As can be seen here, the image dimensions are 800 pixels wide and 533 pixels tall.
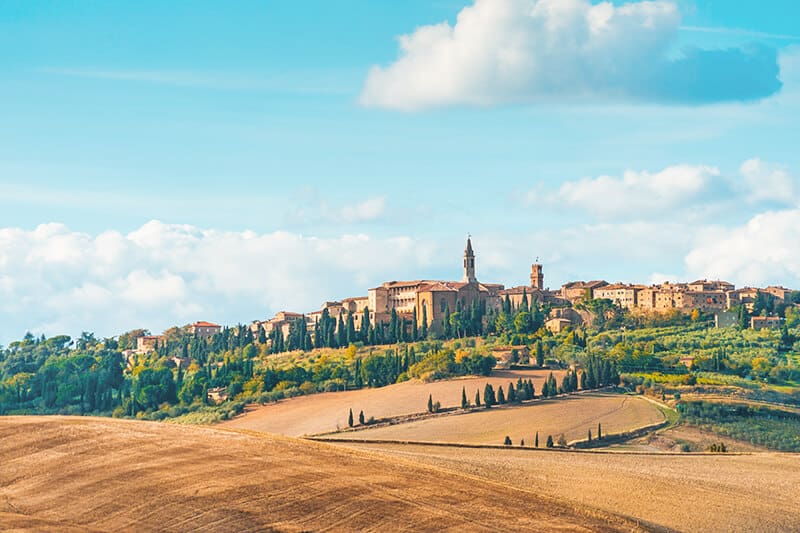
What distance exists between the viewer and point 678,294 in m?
192

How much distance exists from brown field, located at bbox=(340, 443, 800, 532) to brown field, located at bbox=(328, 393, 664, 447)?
36.8 meters

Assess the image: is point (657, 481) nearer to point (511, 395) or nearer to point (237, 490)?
point (237, 490)

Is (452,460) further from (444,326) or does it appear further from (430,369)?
(444,326)

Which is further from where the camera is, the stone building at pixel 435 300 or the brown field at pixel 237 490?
the stone building at pixel 435 300

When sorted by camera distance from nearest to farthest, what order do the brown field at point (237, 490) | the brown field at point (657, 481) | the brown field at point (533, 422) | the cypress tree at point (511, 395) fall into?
the brown field at point (237, 490) → the brown field at point (657, 481) → the brown field at point (533, 422) → the cypress tree at point (511, 395)

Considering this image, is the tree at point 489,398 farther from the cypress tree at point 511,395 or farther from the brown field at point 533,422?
the cypress tree at point 511,395

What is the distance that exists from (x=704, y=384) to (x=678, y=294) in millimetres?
61517

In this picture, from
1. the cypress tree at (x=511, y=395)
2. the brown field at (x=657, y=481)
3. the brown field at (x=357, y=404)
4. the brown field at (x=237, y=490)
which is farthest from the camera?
the cypress tree at (x=511, y=395)

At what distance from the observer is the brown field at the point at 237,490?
40.4 m

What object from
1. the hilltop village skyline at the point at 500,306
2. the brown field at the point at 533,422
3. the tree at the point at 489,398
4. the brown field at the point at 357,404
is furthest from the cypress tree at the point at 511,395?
the hilltop village skyline at the point at 500,306

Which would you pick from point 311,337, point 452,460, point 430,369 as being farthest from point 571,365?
point 452,460

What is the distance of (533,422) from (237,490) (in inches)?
2824

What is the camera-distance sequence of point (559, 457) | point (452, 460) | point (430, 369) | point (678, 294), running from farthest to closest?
point (678, 294) < point (430, 369) < point (559, 457) < point (452, 460)

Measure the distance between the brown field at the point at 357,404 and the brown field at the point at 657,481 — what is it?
5514 cm
